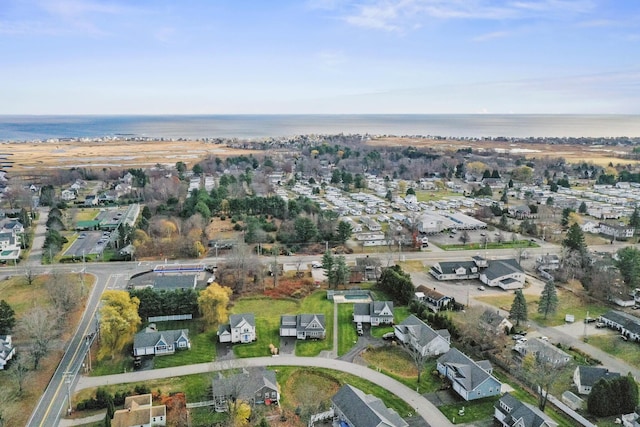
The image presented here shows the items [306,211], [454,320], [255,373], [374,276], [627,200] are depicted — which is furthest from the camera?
[627,200]

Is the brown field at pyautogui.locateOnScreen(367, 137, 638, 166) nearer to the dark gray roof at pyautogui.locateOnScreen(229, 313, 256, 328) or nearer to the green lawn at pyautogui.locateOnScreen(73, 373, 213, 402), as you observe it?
the dark gray roof at pyautogui.locateOnScreen(229, 313, 256, 328)

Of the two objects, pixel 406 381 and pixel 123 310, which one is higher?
pixel 123 310

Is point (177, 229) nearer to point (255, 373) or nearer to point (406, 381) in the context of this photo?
point (255, 373)

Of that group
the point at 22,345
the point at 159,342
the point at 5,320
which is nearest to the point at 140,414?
the point at 159,342

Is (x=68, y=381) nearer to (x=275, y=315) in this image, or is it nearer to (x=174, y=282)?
(x=174, y=282)

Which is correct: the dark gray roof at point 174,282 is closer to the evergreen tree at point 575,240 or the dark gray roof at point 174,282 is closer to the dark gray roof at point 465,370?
the dark gray roof at point 465,370

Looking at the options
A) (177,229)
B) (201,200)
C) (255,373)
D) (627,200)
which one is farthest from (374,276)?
(627,200)
